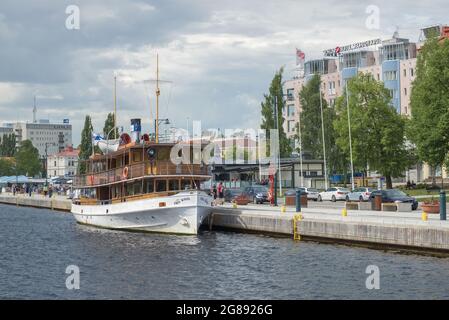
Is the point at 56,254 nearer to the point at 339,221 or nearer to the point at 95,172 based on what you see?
the point at 339,221

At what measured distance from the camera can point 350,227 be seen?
3981cm

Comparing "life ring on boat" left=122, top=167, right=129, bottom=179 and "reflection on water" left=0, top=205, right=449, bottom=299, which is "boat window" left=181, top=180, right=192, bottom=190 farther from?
"life ring on boat" left=122, top=167, right=129, bottom=179

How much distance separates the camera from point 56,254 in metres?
41.3

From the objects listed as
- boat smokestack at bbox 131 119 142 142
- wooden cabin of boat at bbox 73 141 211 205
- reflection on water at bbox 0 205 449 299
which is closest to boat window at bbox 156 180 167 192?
wooden cabin of boat at bbox 73 141 211 205

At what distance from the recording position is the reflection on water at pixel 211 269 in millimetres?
27938

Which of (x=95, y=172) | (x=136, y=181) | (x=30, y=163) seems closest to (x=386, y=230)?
(x=136, y=181)

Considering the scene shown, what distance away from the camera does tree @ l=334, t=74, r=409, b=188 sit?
82312 mm

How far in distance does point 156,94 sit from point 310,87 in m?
61.3

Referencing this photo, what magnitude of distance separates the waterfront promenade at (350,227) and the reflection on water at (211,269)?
906 millimetres

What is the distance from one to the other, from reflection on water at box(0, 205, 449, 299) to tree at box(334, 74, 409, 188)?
38562 mm

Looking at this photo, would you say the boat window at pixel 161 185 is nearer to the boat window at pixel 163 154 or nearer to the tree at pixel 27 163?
the boat window at pixel 163 154

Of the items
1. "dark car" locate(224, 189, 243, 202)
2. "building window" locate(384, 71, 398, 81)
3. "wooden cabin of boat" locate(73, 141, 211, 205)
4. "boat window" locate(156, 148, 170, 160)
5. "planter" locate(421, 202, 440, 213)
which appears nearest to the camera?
"planter" locate(421, 202, 440, 213)

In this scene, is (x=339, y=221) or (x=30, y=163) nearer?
(x=339, y=221)

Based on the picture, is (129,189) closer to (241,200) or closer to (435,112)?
(241,200)
